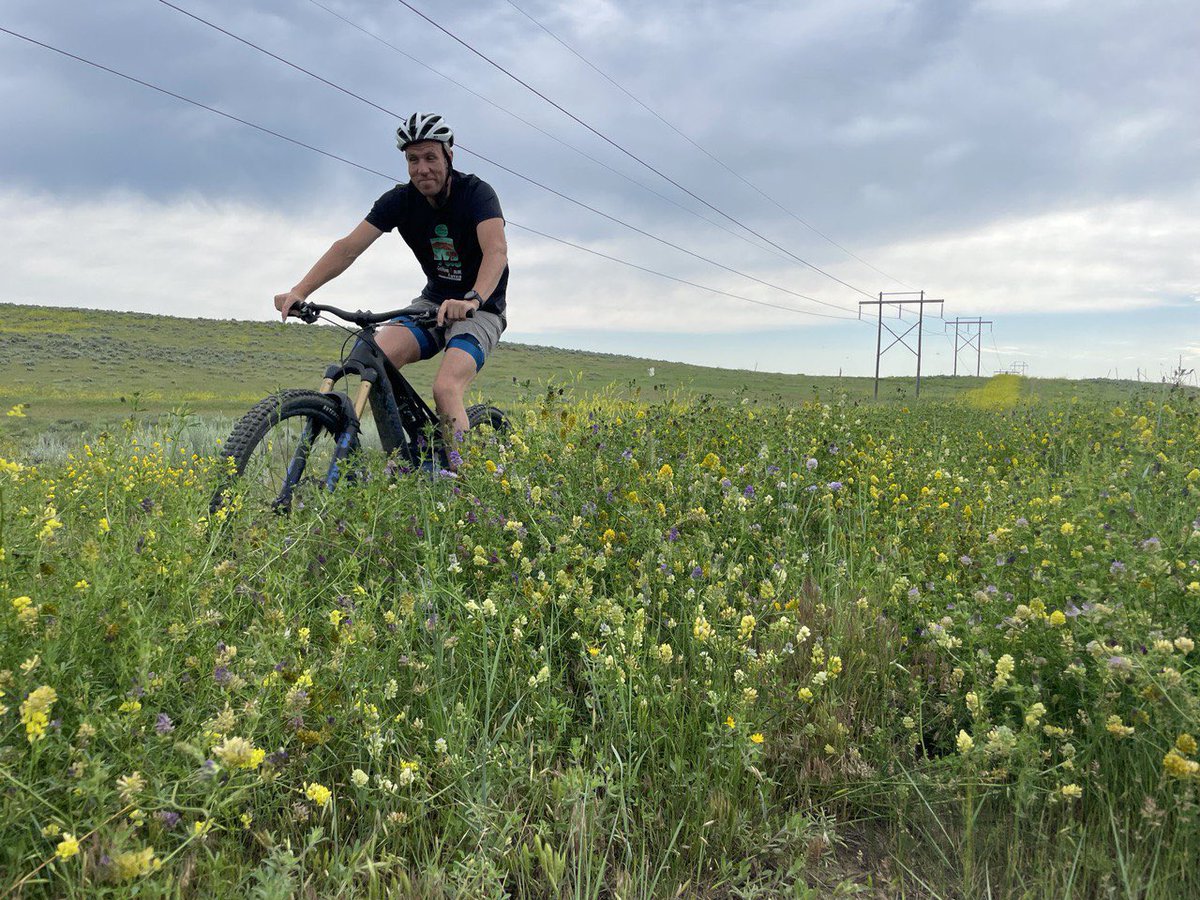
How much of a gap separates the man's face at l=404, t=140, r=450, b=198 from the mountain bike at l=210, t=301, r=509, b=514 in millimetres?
985

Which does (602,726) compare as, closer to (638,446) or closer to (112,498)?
(638,446)

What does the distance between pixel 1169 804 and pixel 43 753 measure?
2.90 metres

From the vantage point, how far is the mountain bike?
430cm

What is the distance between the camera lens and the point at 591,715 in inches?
97.2

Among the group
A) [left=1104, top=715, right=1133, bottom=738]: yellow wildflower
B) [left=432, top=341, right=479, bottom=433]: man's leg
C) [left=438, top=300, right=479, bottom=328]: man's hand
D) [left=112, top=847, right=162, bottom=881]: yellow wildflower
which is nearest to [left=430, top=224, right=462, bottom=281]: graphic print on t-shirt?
[left=432, top=341, right=479, bottom=433]: man's leg

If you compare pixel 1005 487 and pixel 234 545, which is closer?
pixel 234 545

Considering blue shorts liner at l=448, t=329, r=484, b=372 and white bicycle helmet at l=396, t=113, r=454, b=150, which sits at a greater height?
white bicycle helmet at l=396, t=113, r=454, b=150

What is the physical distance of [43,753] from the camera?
5.65 ft

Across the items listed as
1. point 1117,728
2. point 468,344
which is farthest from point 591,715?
point 468,344

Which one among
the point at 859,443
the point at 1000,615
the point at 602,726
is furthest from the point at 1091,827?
the point at 859,443

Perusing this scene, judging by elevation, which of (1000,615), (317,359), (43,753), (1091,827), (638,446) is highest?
(317,359)

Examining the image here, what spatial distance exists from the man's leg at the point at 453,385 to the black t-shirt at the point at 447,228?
68 centimetres

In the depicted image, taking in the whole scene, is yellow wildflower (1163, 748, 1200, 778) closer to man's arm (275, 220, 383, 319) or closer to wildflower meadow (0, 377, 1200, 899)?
wildflower meadow (0, 377, 1200, 899)

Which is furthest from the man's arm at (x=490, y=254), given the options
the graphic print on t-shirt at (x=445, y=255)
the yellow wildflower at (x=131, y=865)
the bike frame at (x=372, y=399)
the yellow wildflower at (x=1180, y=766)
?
the yellow wildflower at (x=1180, y=766)
